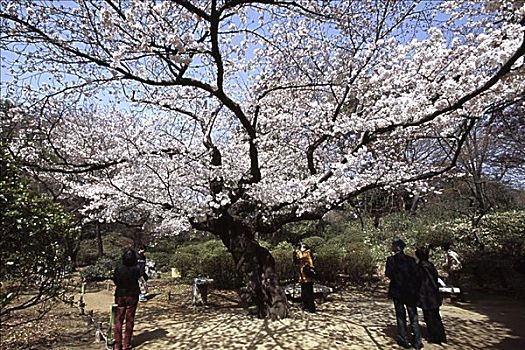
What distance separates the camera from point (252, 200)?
7.38 m

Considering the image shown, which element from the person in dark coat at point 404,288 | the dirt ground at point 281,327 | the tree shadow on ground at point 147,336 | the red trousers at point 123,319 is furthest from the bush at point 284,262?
the red trousers at point 123,319

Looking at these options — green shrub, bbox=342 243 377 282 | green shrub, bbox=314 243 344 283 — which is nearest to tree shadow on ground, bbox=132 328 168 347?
green shrub, bbox=314 243 344 283

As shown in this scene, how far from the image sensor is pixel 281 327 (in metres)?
6.16

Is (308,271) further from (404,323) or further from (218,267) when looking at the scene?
(218,267)

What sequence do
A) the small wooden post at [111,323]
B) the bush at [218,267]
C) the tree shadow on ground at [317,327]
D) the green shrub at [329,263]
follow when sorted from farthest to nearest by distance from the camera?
the green shrub at [329,263] → the bush at [218,267] → the tree shadow on ground at [317,327] → the small wooden post at [111,323]

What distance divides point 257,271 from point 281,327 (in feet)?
3.93

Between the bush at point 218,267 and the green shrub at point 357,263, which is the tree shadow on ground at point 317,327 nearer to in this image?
the bush at point 218,267

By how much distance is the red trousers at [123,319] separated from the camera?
5.23 metres

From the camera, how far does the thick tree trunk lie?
6801 mm

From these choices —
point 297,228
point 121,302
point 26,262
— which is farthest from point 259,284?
point 297,228

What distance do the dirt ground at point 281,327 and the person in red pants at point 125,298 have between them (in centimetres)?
36

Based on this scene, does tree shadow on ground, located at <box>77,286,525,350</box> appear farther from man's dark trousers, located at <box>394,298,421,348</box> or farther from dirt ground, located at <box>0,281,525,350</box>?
man's dark trousers, located at <box>394,298,421,348</box>

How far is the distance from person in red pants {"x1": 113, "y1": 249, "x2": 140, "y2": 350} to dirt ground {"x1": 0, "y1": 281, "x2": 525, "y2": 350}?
1.17 feet

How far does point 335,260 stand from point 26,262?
7893mm
